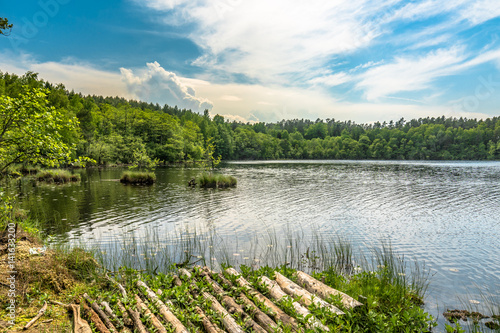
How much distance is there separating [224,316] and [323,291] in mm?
2547

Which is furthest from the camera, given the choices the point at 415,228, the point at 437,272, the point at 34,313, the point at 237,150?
the point at 237,150

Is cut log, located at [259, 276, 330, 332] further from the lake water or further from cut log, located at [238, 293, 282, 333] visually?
the lake water

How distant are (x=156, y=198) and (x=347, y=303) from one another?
22.6 metres

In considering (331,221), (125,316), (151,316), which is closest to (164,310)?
(151,316)

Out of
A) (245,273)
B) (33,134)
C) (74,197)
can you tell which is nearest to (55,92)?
(74,197)

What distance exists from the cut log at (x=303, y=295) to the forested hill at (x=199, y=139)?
32950 mm

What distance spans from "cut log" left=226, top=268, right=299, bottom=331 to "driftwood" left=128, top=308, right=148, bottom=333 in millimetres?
2315

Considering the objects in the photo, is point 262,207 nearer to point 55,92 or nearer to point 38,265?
point 38,265

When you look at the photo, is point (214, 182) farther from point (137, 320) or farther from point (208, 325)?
point (208, 325)

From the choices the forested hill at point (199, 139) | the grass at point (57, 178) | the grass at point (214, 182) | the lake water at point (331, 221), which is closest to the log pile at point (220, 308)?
the lake water at point (331, 221)

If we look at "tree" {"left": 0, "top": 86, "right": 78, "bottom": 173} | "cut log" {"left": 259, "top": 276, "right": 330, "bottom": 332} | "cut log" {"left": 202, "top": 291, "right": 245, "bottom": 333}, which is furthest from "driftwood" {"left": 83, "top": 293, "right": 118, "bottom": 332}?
"tree" {"left": 0, "top": 86, "right": 78, "bottom": 173}

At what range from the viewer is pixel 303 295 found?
20.9 ft

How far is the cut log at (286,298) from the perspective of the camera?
5.23 meters

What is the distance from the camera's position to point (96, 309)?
5.88 meters
